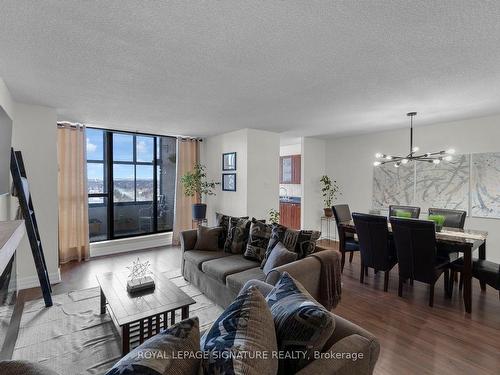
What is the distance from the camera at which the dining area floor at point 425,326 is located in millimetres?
2006

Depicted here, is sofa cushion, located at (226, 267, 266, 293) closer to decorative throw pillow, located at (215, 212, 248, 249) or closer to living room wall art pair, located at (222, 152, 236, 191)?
decorative throw pillow, located at (215, 212, 248, 249)

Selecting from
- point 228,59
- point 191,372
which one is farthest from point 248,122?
point 191,372

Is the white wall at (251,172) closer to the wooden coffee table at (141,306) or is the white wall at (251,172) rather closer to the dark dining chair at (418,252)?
the dark dining chair at (418,252)

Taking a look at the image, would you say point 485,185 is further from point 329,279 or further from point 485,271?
point 329,279

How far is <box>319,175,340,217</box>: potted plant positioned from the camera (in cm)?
613

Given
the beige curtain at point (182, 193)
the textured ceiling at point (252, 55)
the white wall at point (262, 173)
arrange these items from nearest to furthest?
the textured ceiling at point (252, 55) < the white wall at point (262, 173) < the beige curtain at point (182, 193)

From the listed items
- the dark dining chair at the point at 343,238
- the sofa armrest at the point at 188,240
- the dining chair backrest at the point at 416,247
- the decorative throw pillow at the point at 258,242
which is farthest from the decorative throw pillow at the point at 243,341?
the dark dining chair at the point at 343,238

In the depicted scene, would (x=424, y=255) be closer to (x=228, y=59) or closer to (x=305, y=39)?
(x=305, y=39)

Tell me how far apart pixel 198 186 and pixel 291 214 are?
2366 mm

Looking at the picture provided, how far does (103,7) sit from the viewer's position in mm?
1515

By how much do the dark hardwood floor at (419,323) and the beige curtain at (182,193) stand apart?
1.90 meters

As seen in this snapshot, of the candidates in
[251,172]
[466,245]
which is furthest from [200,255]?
[466,245]

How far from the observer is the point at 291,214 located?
21.3ft

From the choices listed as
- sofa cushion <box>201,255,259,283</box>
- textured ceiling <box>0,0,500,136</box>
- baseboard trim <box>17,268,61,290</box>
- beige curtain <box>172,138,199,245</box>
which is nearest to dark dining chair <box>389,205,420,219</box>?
textured ceiling <box>0,0,500,136</box>
